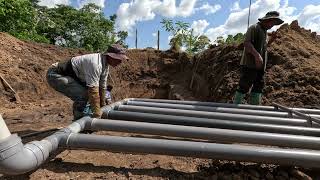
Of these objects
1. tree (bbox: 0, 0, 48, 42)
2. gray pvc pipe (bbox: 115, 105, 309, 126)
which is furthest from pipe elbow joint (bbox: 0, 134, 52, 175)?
tree (bbox: 0, 0, 48, 42)

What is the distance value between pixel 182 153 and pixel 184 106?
2.48 m

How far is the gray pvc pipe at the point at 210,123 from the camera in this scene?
4188 mm

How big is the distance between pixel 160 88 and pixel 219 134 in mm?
11264

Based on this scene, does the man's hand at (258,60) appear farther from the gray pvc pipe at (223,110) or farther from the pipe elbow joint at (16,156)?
the pipe elbow joint at (16,156)

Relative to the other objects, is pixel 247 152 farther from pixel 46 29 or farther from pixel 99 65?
pixel 46 29

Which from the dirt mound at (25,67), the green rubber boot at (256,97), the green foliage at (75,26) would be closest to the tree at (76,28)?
the green foliage at (75,26)

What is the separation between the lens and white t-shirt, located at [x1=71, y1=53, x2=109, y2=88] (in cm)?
479

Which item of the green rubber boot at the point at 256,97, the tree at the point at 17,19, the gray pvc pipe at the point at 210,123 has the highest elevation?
the tree at the point at 17,19

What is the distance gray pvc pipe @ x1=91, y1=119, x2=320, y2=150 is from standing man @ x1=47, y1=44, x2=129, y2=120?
669mm

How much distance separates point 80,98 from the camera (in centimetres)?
531

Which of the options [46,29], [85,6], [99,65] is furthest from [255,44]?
[85,6]

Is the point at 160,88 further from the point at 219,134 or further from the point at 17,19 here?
the point at 219,134

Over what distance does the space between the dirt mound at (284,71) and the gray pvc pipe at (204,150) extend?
426 centimetres

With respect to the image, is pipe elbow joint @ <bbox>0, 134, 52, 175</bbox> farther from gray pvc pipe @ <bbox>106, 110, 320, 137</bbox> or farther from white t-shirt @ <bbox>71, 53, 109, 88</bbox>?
gray pvc pipe @ <bbox>106, 110, 320, 137</bbox>
